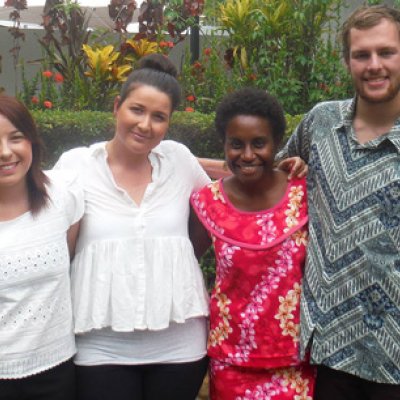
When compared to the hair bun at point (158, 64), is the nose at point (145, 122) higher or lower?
lower

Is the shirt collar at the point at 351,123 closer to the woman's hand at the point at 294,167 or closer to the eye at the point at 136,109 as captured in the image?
the woman's hand at the point at 294,167

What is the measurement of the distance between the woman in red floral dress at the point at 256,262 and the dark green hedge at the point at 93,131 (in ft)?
7.24

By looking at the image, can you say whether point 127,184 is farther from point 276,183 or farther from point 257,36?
point 257,36

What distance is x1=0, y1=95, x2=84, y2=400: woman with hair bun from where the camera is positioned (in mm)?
2451

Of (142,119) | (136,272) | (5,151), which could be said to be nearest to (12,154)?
(5,151)

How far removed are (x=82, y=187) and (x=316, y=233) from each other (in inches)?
37.3

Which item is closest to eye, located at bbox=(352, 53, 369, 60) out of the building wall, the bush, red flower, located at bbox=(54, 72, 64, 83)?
the bush

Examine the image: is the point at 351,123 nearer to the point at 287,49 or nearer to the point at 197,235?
the point at 197,235

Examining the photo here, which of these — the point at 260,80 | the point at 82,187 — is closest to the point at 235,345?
the point at 82,187

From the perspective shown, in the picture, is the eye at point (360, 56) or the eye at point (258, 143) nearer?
the eye at point (360, 56)

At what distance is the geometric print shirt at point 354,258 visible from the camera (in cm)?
247

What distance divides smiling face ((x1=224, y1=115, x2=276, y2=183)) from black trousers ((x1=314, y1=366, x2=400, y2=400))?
0.82 meters

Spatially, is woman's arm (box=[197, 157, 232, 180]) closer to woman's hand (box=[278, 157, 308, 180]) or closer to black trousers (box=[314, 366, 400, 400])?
woman's hand (box=[278, 157, 308, 180])

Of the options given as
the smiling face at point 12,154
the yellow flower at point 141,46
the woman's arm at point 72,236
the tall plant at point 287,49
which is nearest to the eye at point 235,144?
the woman's arm at point 72,236
